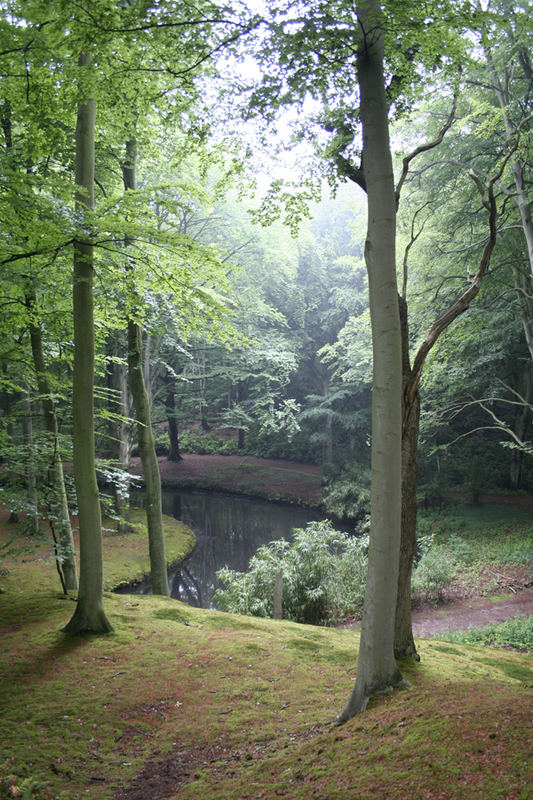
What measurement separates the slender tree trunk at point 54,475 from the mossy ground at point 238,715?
0.83 metres

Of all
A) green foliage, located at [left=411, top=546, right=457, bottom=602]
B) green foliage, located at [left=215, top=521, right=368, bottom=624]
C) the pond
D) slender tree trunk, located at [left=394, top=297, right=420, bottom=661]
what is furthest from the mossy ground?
the pond

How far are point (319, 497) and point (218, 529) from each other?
5034mm

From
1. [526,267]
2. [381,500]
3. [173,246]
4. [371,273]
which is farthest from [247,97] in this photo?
[526,267]

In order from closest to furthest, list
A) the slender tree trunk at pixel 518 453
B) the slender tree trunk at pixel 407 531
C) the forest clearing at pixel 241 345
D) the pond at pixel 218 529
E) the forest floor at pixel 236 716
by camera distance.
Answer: the forest floor at pixel 236 716 < the forest clearing at pixel 241 345 < the slender tree trunk at pixel 407 531 < the pond at pixel 218 529 < the slender tree trunk at pixel 518 453

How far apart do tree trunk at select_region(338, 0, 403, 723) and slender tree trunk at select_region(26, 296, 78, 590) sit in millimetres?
3955

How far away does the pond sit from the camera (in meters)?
12.2

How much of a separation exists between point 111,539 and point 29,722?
33.7 ft

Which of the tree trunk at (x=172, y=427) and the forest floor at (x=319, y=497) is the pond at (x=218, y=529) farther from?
the tree trunk at (x=172, y=427)

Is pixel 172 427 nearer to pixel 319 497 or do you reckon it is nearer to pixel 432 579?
pixel 319 497

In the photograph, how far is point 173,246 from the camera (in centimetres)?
521

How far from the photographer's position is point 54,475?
6668 mm

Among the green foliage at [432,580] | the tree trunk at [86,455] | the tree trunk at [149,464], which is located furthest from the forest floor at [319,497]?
the tree trunk at [86,455]

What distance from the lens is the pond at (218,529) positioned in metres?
12.2

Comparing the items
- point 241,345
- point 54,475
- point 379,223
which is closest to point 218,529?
point 54,475
